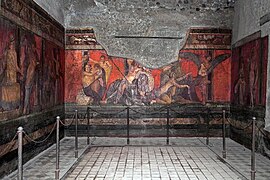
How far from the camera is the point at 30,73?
710 cm

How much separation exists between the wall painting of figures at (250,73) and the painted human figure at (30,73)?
17.4 ft

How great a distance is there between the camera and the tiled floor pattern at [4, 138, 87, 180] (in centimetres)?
578

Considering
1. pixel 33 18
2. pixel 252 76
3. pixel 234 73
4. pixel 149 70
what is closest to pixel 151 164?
pixel 252 76

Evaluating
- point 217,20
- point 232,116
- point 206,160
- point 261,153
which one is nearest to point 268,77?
point 261,153

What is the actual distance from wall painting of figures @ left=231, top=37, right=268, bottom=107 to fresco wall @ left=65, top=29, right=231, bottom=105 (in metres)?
0.59

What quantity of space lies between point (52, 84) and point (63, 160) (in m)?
2.60

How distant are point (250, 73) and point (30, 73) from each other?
555cm

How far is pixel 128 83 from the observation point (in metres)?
10.4

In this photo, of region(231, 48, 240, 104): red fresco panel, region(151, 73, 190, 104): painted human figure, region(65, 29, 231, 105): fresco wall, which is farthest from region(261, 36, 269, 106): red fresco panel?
region(151, 73, 190, 104): painted human figure

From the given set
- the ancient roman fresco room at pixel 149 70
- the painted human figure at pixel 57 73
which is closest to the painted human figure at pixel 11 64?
the painted human figure at pixel 57 73

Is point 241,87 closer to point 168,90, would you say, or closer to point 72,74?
point 168,90

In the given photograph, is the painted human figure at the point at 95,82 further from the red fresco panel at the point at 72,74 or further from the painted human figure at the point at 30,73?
the painted human figure at the point at 30,73

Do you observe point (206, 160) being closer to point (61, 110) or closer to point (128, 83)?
point (128, 83)

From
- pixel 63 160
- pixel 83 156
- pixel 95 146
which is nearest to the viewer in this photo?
pixel 63 160
